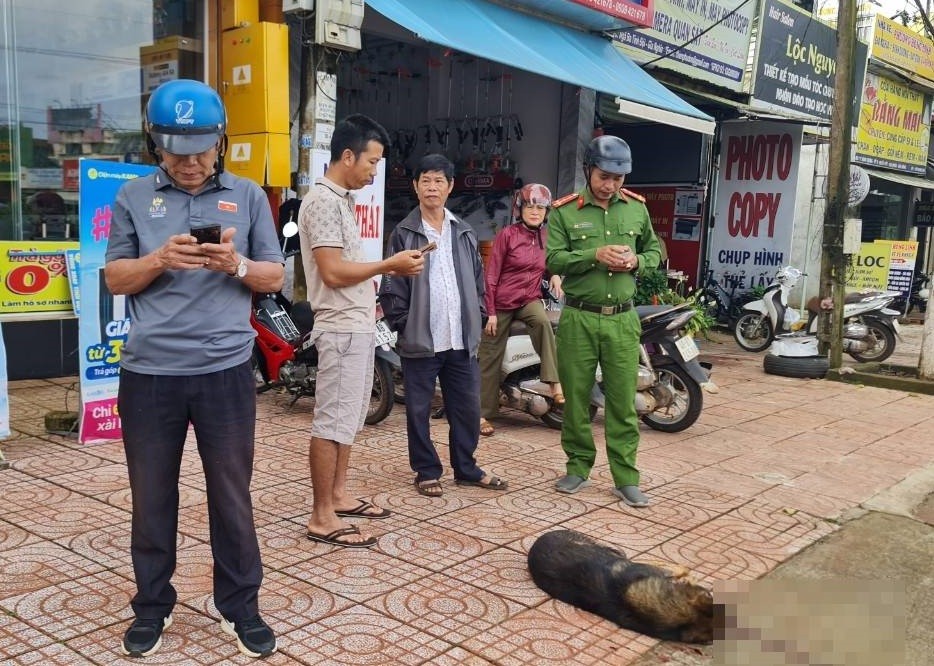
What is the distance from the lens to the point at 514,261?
620cm

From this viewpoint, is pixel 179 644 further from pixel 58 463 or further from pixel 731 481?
pixel 731 481

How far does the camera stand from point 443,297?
4500 millimetres

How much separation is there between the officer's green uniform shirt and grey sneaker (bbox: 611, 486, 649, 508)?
100 cm

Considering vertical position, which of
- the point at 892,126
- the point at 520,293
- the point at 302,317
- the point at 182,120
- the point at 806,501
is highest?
the point at 892,126

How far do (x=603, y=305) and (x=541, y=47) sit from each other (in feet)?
14.9

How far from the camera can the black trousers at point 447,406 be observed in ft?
14.8

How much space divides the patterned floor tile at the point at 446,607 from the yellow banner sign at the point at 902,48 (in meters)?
16.4

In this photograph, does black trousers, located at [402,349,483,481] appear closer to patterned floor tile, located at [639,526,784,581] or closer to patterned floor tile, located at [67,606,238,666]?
patterned floor tile, located at [639,526,784,581]

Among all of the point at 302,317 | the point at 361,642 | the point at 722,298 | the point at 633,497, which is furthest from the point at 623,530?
the point at 722,298

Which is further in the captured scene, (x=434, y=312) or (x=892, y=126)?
(x=892, y=126)

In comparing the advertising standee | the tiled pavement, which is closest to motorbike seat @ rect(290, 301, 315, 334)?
the tiled pavement

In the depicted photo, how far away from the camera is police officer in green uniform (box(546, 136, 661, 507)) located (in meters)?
4.54

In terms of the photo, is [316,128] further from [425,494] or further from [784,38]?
[784,38]

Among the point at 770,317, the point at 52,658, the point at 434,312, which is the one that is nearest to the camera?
the point at 52,658
